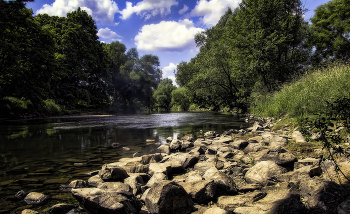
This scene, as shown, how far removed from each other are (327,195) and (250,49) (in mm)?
23041

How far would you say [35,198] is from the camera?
3.50 metres

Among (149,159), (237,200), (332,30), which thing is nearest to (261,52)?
(149,159)

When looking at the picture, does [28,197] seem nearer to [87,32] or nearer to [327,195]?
[327,195]

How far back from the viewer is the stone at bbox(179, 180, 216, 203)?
320 cm

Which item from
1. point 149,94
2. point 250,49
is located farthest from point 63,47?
point 250,49

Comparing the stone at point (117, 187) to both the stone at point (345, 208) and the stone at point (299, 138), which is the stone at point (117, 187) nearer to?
the stone at point (345, 208)

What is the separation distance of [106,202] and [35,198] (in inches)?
65.8

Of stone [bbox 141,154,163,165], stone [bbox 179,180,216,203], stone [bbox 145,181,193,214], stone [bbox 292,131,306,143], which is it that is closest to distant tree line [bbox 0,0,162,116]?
stone [bbox 141,154,163,165]

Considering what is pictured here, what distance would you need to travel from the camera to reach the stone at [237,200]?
302 cm

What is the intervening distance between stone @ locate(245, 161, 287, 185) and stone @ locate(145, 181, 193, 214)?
58.1 inches

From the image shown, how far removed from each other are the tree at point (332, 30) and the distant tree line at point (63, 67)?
38033 mm

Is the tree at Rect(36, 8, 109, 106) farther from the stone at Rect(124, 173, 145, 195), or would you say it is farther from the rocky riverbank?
the rocky riverbank

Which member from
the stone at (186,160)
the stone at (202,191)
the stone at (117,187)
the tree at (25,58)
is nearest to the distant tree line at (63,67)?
the tree at (25,58)

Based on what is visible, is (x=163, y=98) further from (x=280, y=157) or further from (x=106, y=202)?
(x=106, y=202)
